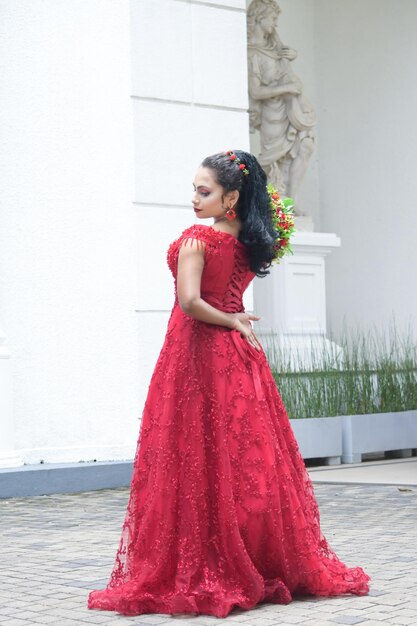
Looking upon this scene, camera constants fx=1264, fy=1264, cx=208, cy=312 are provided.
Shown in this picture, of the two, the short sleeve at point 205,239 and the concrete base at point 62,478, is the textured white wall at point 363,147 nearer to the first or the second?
the concrete base at point 62,478

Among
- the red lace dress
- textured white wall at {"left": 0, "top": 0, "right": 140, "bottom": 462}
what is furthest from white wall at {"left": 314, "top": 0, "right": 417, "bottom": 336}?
the red lace dress

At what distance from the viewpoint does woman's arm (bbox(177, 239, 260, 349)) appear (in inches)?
172

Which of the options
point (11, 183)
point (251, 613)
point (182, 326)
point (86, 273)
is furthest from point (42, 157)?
point (251, 613)

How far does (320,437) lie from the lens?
9.53 metres

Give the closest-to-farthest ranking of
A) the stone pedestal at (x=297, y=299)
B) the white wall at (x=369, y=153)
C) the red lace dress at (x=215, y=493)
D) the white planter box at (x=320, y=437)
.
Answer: the red lace dress at (x=215, y=493), the white planter box at (x=320, y=437), the stone pedestal at (x=297, y=299), the white wall at (x=369, y=153)

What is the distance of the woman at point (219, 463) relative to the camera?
4.30 m

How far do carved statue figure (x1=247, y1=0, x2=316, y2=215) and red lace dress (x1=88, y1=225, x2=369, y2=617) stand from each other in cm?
759

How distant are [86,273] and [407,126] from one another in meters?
5.66

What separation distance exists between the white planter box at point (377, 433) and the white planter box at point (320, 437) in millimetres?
102

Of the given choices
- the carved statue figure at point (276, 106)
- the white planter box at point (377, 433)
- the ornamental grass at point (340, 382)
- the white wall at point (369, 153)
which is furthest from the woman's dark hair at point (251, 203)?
the white wall at point (369, 153)

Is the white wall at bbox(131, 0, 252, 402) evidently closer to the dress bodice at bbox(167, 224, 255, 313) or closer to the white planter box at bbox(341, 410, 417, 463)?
the white planter box at bbox(341, 410, 417, 463)

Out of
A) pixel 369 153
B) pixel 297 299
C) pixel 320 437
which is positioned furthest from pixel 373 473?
pixel 369 153

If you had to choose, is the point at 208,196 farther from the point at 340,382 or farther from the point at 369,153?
the point at 369,153

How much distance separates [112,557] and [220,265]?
62.6 inches
